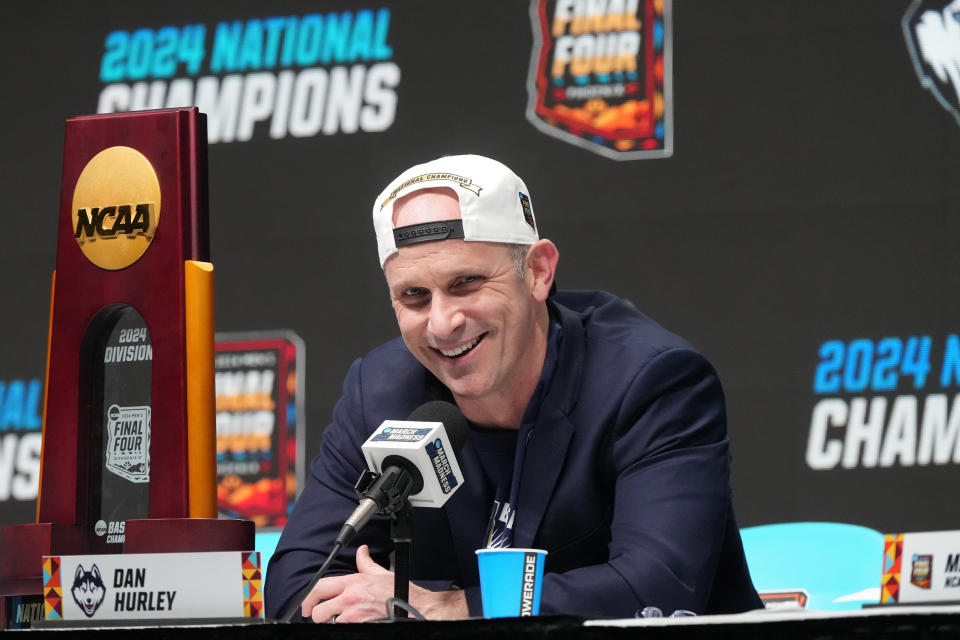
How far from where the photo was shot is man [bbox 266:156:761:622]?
5.69ft

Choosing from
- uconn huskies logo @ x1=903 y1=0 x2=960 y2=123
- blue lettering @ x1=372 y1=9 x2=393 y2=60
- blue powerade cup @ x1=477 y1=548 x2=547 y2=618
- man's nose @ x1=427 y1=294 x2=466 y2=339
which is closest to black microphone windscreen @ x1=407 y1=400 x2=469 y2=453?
blue powerade cup @ x1=477 y1=548 x2=547 y2=618

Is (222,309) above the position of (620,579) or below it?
above

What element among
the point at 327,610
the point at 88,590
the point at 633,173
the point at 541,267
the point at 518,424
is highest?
the point at 633,173

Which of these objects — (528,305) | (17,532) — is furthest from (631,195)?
(17,532)

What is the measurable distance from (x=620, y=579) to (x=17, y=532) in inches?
35.5

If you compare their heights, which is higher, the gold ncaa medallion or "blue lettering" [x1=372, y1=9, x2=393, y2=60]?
"blue lettering" [x1=372, y1=9, x2=393, y2=60]

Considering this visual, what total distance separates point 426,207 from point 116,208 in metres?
0.48

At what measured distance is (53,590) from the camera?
1.35m

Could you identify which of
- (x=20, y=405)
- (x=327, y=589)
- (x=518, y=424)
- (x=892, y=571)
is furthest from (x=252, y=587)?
(x=20, y=405)

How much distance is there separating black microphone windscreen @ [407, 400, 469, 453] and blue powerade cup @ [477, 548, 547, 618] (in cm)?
23

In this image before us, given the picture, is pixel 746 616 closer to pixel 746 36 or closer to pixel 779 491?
pixel 779 491

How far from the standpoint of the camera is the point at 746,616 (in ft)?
2.92

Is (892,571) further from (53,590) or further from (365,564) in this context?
(53,590)

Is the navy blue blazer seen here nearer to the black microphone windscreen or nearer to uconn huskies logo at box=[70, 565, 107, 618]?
the black microphone windscreen
